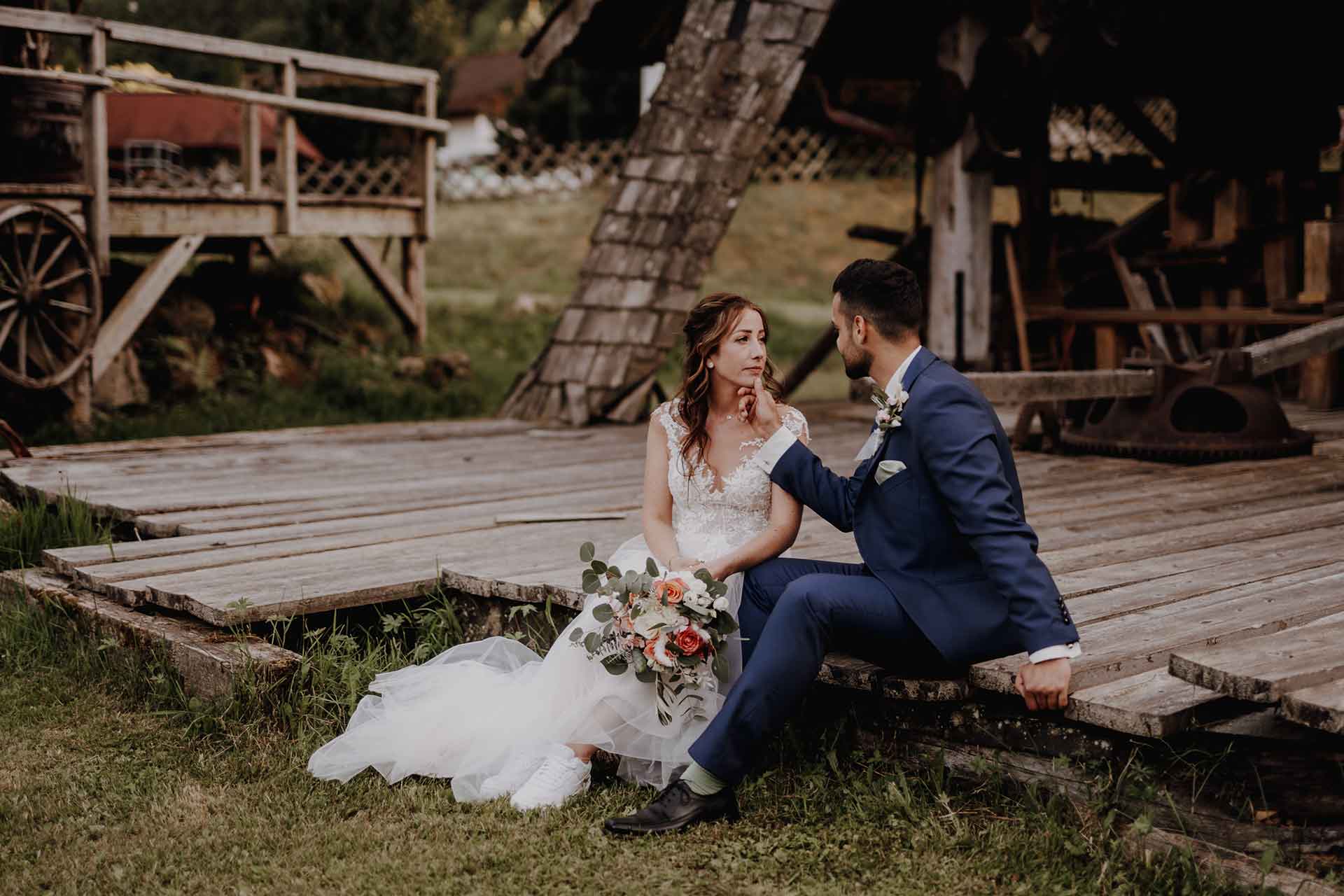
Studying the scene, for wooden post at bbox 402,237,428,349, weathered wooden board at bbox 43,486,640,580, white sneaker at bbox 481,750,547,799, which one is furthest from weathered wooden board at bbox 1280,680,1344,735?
wooden post at bbox 402,237,428,349

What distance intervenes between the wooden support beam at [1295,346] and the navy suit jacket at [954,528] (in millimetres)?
3968

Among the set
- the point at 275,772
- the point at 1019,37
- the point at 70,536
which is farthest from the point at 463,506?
the point at 1019,37

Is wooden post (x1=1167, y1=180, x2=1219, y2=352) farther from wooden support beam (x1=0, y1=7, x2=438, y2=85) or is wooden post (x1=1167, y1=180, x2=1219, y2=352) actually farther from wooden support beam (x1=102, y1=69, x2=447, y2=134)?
wooden support beam (x1=0, y1=7, x2=438, y2=85)

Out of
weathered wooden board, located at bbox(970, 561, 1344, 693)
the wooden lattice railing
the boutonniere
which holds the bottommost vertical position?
weathered wooden board, located at bbox(970, 561, 1344, 693)

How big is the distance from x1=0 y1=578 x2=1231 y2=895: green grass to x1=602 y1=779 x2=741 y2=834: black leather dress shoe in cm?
5

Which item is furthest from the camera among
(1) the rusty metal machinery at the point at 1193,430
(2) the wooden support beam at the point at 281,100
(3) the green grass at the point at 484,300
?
(3) the green grass at the point at 484,300

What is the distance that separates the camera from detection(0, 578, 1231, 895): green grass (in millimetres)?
3373

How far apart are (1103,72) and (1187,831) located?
9700mm

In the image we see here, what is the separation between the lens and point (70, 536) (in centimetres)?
604

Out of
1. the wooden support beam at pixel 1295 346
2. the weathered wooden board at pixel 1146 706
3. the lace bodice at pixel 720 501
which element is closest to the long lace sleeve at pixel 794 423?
the lace bodice at pixel 720 501

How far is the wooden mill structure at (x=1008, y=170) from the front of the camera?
9414 millimetres

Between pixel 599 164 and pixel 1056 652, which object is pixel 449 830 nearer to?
pixel 1056 652

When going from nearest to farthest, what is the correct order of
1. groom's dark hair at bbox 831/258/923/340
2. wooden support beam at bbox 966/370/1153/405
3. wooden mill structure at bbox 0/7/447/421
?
groom's dark hair at bbox 831/258/923/340
wooden support beam at bbox 966/370/1153/405
wooden mill structure at bbox 0/7/447/421

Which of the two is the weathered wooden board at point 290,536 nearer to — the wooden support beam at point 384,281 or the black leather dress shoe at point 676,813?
the black leather dress shoe at point 676,813
